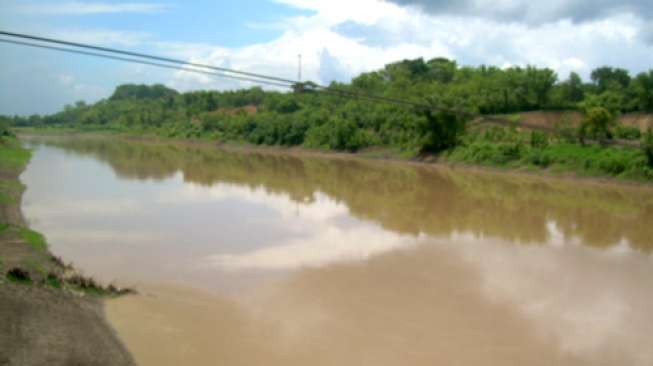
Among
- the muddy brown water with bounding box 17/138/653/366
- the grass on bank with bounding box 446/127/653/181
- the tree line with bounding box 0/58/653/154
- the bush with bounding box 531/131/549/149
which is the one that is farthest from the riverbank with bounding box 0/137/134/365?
the bush with bounding box 531/131/549/149

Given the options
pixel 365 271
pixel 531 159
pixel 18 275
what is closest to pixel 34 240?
pixel 18 275

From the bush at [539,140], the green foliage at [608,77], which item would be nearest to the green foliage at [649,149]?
the bush at [539,140]

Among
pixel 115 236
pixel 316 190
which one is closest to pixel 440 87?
pixel 316 190

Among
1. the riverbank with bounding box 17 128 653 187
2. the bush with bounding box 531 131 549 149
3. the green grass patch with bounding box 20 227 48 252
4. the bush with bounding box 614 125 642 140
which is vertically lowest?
the green grass patch with bounding box 20 227 48 252

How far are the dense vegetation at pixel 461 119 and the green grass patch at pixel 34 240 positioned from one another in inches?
385

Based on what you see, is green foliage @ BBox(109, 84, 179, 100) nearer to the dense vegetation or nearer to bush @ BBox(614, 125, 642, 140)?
the dense vegetation

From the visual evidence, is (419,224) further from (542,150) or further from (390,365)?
(542,150)

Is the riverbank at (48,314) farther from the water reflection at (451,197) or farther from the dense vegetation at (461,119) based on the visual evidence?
the dense vegetation at (461,119)

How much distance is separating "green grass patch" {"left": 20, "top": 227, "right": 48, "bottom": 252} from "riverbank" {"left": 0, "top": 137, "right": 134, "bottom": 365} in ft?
0.10

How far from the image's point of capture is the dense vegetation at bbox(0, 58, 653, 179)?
29516 mm

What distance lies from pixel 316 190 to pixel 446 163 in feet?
44.1

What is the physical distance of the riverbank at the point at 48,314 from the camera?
678 cm

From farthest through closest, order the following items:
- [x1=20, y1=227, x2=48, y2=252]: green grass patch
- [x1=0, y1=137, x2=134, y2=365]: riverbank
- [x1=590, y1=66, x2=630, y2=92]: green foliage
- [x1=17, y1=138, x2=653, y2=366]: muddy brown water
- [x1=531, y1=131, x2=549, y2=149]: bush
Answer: [x1=590, y1=66, x2=630, y2=92]: green foliage → [x1=531, y1=131, x2=549, y2=149]: bush → [x1=20, y1=227, x2=48, y2=252]: green grass patch → [x1=17, y1=138, x2=653, y2=366]: muddy brown water → [x1=0, y1=137, x2=134, y2=365]: riverbank

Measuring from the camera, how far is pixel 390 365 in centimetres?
729
